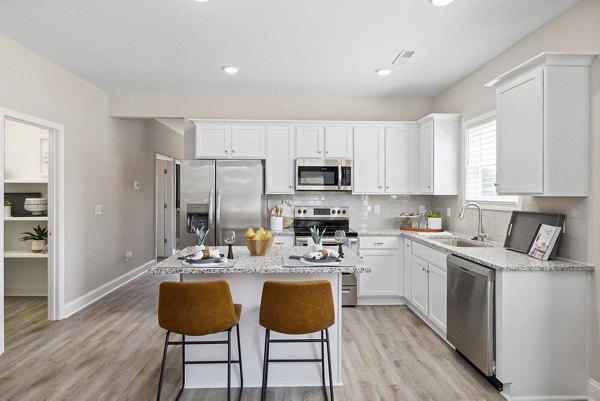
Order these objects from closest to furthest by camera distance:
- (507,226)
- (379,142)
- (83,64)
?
(507,226), (83,64), (379,142)

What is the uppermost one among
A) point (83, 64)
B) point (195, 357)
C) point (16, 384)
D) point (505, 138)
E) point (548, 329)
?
point (83, 64)

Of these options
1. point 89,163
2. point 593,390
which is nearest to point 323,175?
point 89,163

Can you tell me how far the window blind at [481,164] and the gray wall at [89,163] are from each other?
176 inches

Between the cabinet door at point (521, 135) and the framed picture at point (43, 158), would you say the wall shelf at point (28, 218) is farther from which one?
the cabinet door at point (521, 135)

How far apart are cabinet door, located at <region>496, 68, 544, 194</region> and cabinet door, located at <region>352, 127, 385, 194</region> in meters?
1.83

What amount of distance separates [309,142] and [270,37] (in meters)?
1.71

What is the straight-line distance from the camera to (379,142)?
4.60 meters

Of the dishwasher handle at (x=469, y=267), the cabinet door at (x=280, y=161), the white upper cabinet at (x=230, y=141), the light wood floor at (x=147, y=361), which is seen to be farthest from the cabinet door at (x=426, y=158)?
the white upper cabinet at (x=230, y=141)

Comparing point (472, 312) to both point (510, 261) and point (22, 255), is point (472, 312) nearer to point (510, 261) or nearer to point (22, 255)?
point (510, 261)

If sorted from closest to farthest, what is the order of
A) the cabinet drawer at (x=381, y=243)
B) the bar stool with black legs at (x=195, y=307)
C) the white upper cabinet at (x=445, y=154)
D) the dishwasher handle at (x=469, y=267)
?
the bar stool with black legs at (x=195, y=307) < the dishwasher handle at (x=469, y=267) < the white upper cabinet at (x=445, y=154) < the cabinet drawer at (x=381, y=243)

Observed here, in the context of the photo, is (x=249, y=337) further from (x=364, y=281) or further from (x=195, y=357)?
(x=364, y=281)

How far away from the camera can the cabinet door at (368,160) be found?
4.59m

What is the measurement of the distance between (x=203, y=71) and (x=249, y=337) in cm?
288

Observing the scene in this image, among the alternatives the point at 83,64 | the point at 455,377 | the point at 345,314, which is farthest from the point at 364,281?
the point at 83,64
